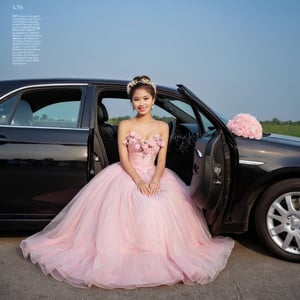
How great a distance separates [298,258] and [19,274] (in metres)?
2.25

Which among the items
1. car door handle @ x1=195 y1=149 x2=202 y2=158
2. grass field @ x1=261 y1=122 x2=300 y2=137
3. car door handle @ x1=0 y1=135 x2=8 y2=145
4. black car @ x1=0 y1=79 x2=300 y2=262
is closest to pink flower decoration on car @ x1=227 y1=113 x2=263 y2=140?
black car @ x1=0 y1=79 x2=300 y2=262

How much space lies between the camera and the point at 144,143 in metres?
3.54

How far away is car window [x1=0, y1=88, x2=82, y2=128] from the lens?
3.77 meters

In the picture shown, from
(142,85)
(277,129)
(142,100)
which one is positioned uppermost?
(142,85)

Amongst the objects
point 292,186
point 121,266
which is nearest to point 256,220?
point 292,186

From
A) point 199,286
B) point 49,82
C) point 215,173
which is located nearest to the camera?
point 199,286

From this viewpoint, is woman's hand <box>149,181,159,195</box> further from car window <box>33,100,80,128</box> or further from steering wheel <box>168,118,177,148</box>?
car window <box>33,100,80,128</box>

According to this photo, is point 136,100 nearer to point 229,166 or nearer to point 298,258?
point 229,166

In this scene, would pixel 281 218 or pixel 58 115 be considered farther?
pixel 58 115

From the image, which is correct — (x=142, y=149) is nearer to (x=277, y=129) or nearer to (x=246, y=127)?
(x=246, y=127)

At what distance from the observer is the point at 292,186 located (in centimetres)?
342

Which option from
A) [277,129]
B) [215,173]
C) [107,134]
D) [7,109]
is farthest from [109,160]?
[277,129]

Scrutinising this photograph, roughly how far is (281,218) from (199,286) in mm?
973

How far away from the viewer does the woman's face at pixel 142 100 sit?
3.51 m
